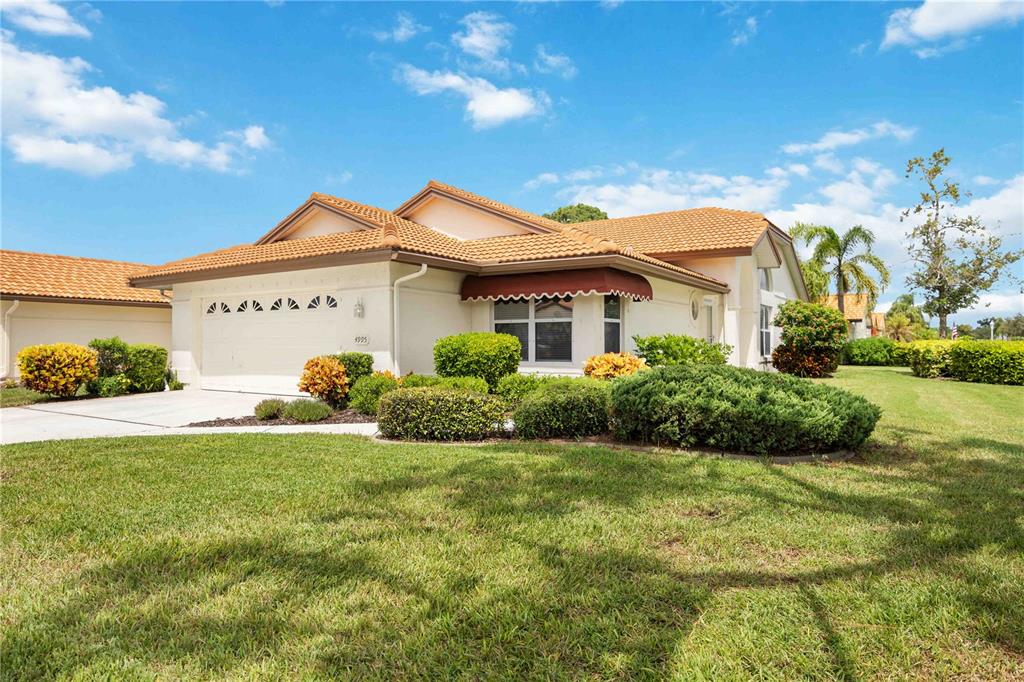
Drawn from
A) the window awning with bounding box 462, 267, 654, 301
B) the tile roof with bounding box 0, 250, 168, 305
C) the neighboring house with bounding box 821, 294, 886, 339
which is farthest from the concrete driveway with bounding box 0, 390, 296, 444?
the neighboring house with bounding box 821, 294, 886, 339

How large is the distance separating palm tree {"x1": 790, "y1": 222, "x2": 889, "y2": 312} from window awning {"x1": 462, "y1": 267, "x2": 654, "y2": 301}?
1041 inches

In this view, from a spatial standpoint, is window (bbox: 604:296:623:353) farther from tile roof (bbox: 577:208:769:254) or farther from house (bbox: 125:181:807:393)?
tile roof (bbox: 577:208:769:254)

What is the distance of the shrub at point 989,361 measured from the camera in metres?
21.4

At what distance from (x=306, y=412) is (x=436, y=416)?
156 inches

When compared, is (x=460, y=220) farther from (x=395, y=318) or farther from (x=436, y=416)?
(x=436, y=416)

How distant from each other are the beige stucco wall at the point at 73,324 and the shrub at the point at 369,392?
659 inches

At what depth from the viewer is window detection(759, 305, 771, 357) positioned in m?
25.6

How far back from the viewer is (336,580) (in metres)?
4.15

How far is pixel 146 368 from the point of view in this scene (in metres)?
18.7

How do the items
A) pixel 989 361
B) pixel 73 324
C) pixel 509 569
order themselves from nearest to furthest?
pixel 509 569 < pixel 989 361 < pixel 73 324

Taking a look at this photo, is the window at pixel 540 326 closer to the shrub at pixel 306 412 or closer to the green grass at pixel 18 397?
the shrub at pixel 306 412

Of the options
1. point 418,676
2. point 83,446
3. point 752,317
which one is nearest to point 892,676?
point 418,676

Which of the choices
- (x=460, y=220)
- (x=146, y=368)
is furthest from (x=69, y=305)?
(x=460, y=220)

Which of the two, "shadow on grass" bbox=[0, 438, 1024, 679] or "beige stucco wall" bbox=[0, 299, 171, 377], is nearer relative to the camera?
"shadow on grass" bbox=[0, 438, 1024, 679]
